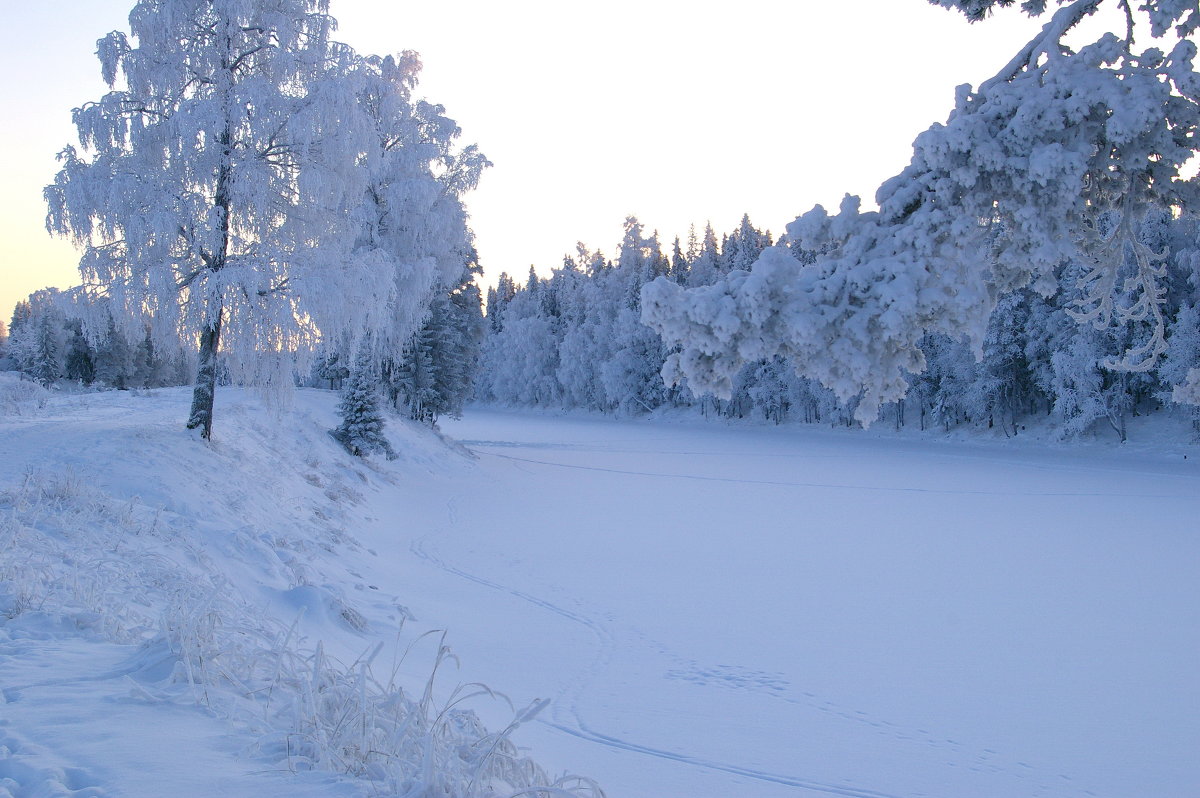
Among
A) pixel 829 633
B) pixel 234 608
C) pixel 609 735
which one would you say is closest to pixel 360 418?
pixel 234 608

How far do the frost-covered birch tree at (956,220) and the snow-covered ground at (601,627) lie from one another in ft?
9.45

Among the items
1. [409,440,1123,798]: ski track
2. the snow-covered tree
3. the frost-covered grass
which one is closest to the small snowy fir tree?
the snow-covered tree

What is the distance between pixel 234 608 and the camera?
5.89 meters

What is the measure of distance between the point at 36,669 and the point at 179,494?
6804mm

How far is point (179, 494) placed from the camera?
9727 millimetres

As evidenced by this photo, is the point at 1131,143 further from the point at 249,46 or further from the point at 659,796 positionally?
the point at 249,46

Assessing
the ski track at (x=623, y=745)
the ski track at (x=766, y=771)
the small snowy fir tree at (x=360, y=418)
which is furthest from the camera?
the small snowy fir tree at (x=360, y=418)

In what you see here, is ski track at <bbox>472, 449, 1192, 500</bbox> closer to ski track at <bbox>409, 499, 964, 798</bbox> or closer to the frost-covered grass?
the frost-covered grass

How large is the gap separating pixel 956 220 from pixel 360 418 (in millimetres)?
19116

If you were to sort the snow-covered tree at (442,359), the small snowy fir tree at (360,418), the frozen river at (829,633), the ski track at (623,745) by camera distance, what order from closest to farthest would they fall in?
1. the ski track at (623,745)
2. the frozen river at (829,633)
3. the small snowy fir tree at (360,418)
4. the snow-covered tree at (442,359)

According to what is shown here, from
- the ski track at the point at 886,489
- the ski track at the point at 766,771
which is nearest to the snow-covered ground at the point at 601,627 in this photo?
the ski track at the point at 766,771

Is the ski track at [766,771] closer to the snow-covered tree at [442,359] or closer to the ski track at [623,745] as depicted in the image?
the ski track at [623,745]

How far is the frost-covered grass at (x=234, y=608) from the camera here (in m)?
3.10

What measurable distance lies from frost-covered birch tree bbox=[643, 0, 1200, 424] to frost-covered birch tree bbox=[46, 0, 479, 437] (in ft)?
29.7
